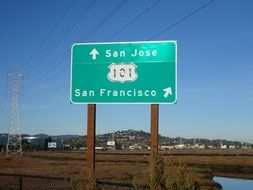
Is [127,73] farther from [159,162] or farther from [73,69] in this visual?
[159,162]

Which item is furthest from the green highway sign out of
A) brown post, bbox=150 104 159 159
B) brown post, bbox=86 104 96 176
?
brown post, bbox=86 104 96 176

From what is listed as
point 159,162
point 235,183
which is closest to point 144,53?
point 159,162

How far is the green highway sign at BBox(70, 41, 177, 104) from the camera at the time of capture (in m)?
14.9

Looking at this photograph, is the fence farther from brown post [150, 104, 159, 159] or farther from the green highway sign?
the green highway sign

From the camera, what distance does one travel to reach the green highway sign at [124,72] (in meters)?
14.9

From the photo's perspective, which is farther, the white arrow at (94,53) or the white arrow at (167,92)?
the white arrow at (94,53)

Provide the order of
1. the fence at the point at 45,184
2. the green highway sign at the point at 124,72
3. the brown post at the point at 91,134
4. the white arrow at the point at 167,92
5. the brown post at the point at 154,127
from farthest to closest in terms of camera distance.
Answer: the fence at the point at 45,184, the brown post at the point at 91,134, the green highway sign at the point at 124,72, the white arrow at the point at 167,92, the brown post at the point at 154,127

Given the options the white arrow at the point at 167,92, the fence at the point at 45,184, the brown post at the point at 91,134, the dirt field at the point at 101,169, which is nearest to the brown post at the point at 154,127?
the white arrow at the point at 167,92

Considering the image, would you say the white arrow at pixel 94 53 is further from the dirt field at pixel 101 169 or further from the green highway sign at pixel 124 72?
the dirt field at pixel 101 169

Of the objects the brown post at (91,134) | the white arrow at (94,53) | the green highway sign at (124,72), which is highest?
the white arrow at (94,53)

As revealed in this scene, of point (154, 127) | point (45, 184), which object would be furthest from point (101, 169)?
point (154, 127)

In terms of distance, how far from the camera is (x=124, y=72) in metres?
15.2

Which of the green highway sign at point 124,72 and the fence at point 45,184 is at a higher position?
the green highway sign at point 124,72

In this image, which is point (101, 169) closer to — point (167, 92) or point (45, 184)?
point (45, 184)
